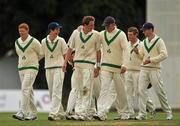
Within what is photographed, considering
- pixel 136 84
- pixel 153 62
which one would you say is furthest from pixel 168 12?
pixel 153 62

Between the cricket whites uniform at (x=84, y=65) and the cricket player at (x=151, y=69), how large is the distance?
4.46 ft

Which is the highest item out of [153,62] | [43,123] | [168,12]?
[168,12]

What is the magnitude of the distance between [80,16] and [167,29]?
8739 millimetres

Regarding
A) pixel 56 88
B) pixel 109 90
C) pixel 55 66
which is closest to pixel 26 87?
pixel 56 88

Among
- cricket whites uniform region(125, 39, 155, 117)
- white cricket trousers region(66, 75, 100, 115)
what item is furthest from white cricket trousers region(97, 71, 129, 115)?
cricket whites uniform region(125, 39, 155, 117)

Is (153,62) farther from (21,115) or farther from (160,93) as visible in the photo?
(21,115)

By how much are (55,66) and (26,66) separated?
0.74 metres

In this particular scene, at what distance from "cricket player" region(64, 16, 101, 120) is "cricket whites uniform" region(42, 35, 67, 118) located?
0.54 m

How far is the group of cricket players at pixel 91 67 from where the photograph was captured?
68.4 feet

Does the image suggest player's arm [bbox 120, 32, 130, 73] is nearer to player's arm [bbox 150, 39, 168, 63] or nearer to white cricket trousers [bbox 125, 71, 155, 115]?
player's arm [bbox 150, 39, 168, 63]

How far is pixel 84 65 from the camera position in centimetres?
2081

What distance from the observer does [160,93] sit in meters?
21.6

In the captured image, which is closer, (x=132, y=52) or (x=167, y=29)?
(x=132, y=52)

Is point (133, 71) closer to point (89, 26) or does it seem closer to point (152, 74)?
point (152, 74)
